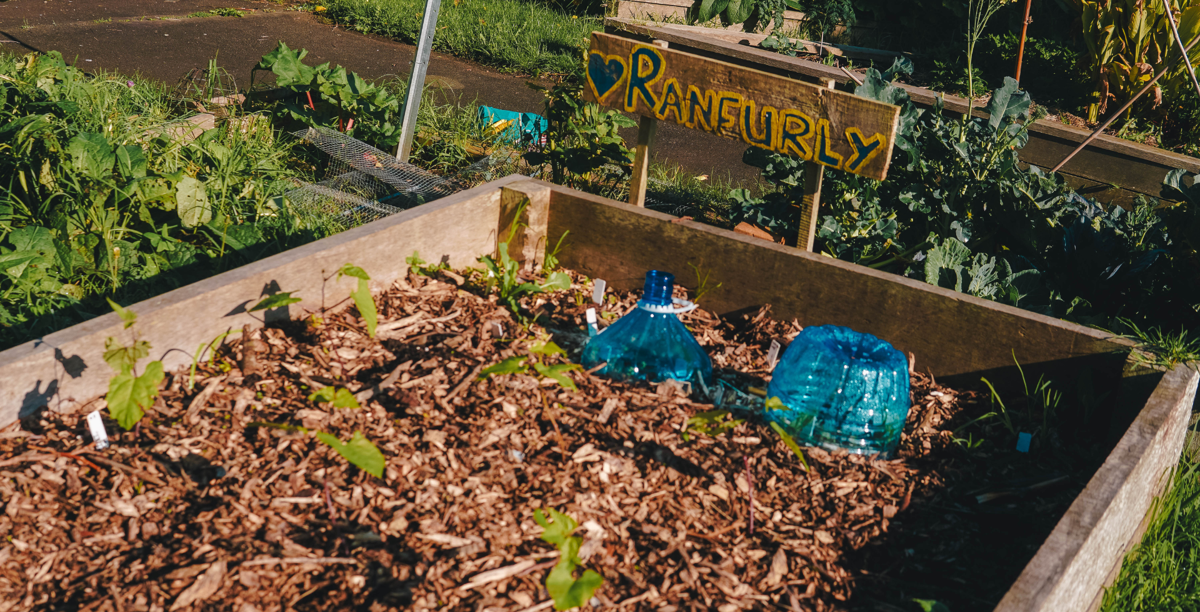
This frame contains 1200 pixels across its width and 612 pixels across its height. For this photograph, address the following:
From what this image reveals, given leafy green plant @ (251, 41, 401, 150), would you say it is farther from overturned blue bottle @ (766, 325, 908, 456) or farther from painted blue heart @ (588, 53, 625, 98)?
overturned blue bottle @ (766, 325, 908, 456)

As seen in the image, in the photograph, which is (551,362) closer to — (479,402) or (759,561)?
(479,402)

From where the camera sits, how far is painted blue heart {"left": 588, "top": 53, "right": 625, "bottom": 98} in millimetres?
3143

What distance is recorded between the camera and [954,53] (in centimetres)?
732

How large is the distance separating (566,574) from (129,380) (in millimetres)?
1068

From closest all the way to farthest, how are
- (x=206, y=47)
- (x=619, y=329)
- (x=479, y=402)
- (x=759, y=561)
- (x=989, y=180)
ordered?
(x=759, y=561)
(x=479, y=402)
(x=619, y=329)
(x=989, y=180)
(x=206, y=47)

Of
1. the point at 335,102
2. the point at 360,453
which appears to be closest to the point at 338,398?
the point at 360,453

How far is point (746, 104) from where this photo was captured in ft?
→ 9.39

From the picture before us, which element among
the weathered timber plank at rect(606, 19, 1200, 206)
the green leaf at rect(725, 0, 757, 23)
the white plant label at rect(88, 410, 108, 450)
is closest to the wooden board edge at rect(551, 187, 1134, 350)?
the white plant label at rect(88, 410, 108, 450)

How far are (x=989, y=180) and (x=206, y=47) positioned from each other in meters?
5.66

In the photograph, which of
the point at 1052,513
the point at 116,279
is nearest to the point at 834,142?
the point at 1052,513

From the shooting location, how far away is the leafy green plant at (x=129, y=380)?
184 centimetres

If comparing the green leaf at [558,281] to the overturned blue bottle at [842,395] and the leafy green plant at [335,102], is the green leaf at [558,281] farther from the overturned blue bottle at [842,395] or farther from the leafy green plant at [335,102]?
the leafy green plant at [335,102]

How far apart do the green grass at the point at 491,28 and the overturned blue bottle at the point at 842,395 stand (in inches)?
199

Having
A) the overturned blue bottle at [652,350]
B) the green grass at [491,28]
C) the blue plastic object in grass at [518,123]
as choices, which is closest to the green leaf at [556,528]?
the overturned blue bottle at [652,350]
